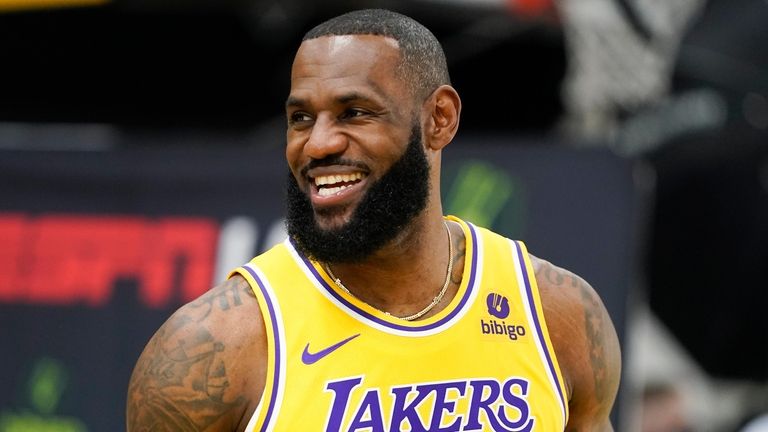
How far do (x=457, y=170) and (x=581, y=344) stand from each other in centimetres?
274

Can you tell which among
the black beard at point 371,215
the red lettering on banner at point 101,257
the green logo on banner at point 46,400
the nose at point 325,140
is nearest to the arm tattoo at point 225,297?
the black beard at point 371,215

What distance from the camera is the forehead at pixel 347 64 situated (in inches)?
152

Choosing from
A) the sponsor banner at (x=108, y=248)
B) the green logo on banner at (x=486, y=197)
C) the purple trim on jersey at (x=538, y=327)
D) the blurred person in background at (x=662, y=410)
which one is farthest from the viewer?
A: the blurred person in background at (x=662, y=410)

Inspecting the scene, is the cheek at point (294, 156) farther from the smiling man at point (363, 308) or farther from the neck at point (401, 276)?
the neck at point (401, 276)

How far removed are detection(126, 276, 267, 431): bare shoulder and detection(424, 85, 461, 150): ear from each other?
0.73 metres

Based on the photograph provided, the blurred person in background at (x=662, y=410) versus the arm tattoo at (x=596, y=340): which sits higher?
the arm tattoo at (x=596, y=340)

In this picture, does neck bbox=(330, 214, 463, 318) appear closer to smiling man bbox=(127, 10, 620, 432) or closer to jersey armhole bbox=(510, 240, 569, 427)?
smiling man bbox=(127, 10, 620, 432)

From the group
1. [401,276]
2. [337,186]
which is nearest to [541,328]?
[401,276]

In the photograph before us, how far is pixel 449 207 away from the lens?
693 cm

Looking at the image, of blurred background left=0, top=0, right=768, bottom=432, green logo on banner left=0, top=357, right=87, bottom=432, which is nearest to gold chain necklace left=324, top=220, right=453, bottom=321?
blurred background left=0, top=0, right=768, bottom=432

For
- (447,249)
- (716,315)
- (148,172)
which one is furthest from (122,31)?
(447,249)

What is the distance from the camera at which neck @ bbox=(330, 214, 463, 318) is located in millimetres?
4066

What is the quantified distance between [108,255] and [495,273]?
3.60 metres

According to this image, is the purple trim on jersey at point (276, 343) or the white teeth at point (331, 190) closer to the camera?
the purple trim on jersey at point (276, 343)
